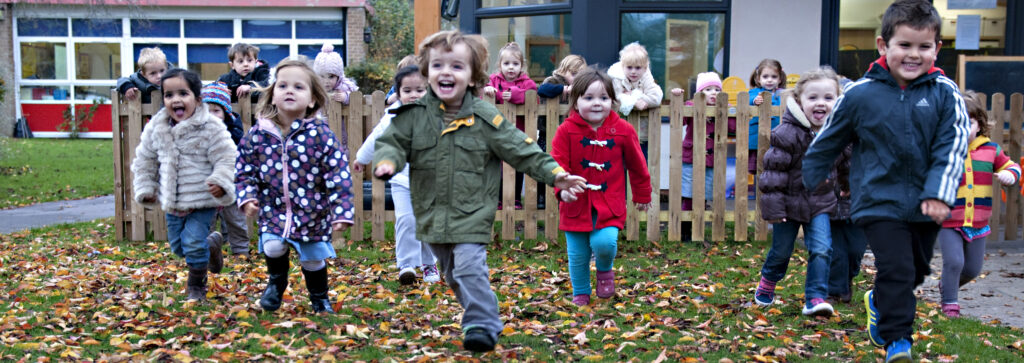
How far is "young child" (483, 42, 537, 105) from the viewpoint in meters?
8.23

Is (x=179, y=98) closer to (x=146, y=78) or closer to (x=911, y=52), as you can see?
(x=146, y=78)

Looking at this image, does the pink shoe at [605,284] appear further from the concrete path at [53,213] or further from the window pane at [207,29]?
the window pane at [207,29]

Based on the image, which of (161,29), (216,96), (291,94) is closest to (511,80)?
(216,96)


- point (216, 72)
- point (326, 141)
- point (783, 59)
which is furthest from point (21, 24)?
point (326, 141)

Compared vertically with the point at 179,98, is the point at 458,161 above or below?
below

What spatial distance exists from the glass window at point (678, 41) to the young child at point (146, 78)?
4818 mm

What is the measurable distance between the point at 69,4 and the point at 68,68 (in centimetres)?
192

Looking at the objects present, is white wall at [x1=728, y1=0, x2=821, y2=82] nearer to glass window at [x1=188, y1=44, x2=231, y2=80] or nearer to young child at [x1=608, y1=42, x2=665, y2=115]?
young child at [x1=608, y1=42, x2=665, y2=115]

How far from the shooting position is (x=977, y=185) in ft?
18.5

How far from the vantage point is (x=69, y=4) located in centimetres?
2639

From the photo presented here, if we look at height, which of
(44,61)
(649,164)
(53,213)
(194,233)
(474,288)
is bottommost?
(53,213)

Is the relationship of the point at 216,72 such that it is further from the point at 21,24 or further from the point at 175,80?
the point at 175,80

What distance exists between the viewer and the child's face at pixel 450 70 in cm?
452

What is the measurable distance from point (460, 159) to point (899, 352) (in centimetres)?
222
